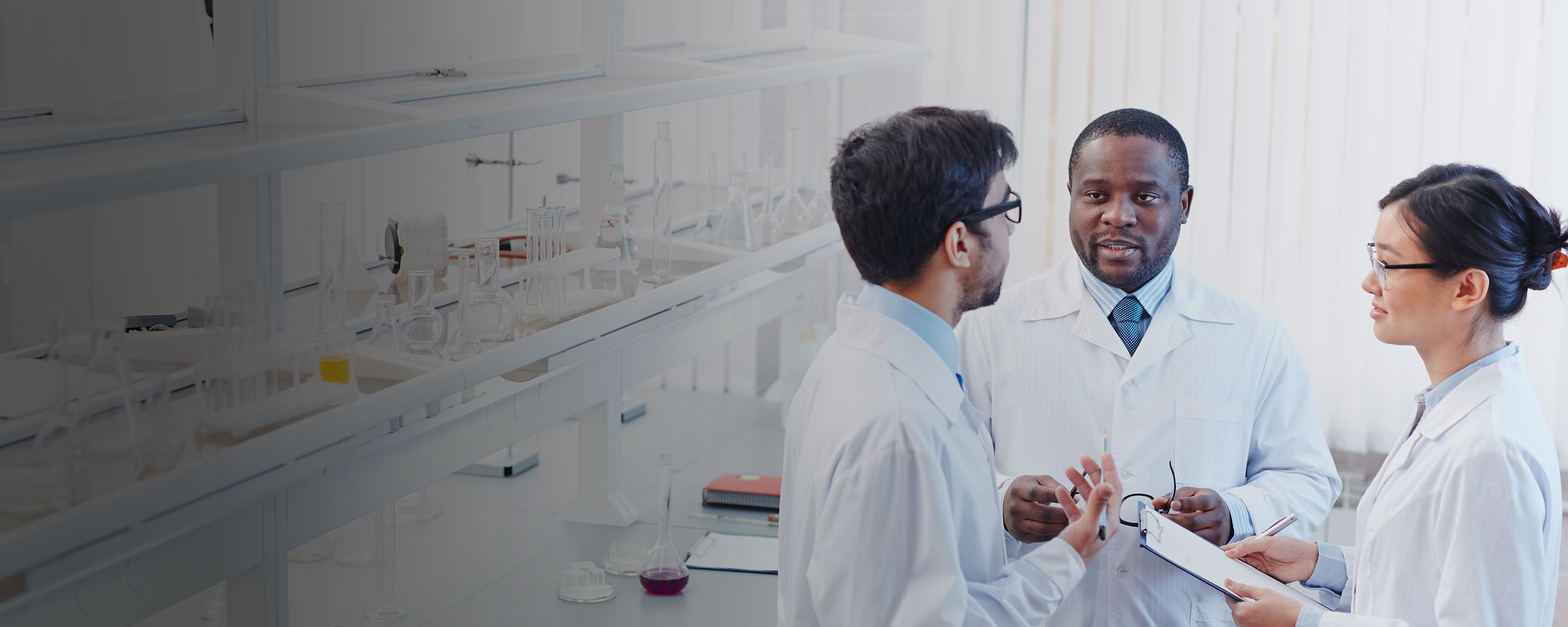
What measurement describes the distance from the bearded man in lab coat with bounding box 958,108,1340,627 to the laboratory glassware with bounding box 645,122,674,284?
2.17ft

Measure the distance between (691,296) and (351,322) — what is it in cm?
62

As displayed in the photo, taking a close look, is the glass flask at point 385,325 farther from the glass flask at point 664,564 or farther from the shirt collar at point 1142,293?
the shirt collar at point 1142,293

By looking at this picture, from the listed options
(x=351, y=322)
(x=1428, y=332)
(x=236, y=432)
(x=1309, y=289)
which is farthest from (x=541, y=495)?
(x=1309, y=289)

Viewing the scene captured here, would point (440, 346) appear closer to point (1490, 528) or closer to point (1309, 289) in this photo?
point (1490, 528)

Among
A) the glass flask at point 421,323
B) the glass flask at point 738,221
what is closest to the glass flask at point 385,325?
the glass flask at point 421,323

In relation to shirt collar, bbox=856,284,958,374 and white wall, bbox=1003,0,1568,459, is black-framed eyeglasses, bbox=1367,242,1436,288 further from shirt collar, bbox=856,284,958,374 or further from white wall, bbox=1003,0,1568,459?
white wall, bbox=1003,0,1568,459

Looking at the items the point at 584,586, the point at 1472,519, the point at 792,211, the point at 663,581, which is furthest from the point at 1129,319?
the point at 792,211

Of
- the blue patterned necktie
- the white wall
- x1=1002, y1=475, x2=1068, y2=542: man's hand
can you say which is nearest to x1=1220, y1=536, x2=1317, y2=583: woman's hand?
x1=1002, y1=475, x2=1068, y2=542: man's hand

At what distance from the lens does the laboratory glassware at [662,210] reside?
7.09 ft

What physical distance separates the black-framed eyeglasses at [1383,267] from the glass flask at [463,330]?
1.14 metres

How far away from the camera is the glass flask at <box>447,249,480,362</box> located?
158 cm

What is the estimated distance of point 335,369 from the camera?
1.40 meters

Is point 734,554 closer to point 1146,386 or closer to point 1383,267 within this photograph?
point 1146,386

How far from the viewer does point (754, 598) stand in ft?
6.99
